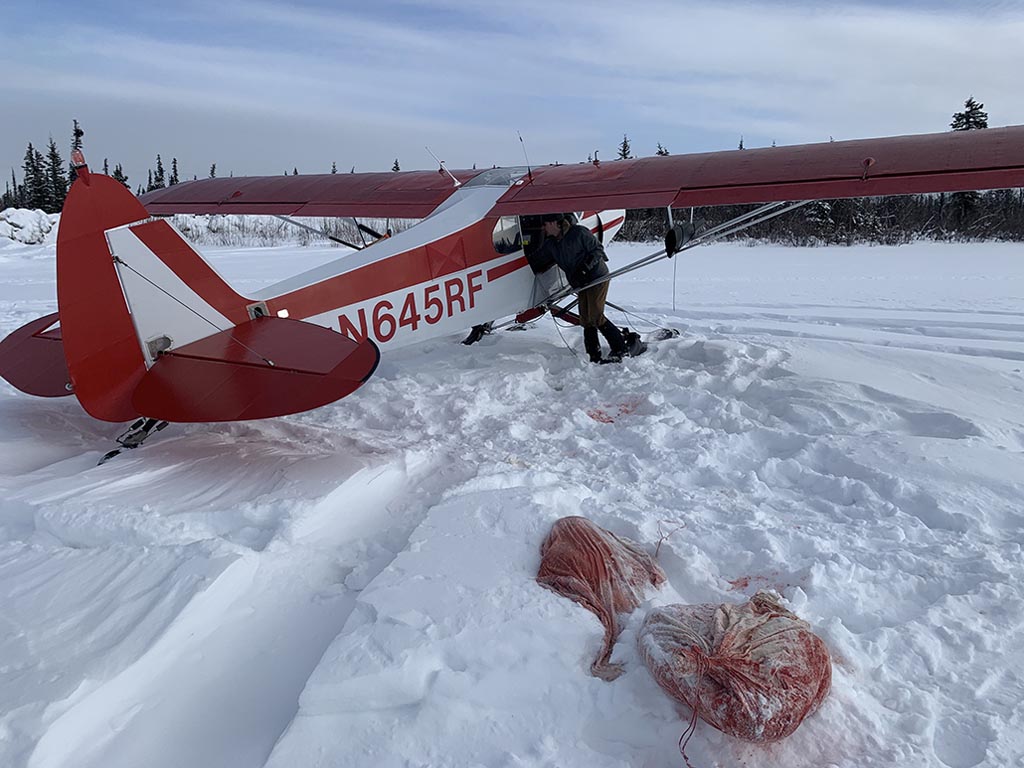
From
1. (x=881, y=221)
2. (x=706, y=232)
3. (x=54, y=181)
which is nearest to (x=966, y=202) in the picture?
(x=881, y=221)

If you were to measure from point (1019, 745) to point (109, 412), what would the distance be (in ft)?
13.4

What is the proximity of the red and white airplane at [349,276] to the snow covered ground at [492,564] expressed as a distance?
18.3 inches

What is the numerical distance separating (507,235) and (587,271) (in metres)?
0.82

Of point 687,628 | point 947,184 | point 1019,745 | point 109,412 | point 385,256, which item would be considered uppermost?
point 947,184

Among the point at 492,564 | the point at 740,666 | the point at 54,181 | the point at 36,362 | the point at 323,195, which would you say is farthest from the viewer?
the point at 54,181

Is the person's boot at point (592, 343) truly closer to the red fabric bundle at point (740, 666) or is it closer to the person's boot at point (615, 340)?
the person's boot at point (615, 340)

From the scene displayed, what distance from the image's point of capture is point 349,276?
4910 millimetres

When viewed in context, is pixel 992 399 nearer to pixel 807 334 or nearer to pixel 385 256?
pixel 807 334

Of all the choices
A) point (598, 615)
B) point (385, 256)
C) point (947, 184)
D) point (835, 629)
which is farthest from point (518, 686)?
point (947, 184)

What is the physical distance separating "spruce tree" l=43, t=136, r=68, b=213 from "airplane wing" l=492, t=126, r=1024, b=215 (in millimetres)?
48865

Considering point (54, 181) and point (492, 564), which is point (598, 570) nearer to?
point (492, 564)

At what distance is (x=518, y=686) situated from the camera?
212cm

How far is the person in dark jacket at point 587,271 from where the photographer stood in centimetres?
623

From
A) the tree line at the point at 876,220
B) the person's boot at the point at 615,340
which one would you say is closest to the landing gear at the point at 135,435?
the person's boot at the point at 615,340
